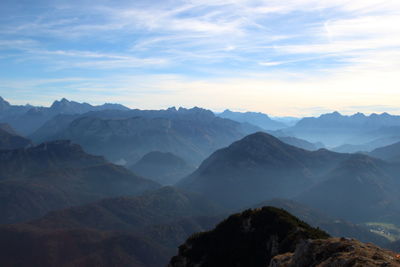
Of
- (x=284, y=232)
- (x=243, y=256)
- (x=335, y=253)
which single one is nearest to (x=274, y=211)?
(x=284, y=232)

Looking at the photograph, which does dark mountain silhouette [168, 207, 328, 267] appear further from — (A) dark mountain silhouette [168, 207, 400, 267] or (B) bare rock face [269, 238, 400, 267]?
(B) bare rock face [269, 238, 400, 267]

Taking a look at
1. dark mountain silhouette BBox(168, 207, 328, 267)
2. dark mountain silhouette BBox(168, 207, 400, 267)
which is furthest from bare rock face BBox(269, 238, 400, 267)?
dark mountain silhouette BBox(168, 207, 328, 267)

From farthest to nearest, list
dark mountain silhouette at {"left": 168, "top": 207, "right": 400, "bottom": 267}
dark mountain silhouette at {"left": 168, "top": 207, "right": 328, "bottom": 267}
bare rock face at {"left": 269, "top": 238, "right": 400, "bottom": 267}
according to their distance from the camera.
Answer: dark mountain silhouette at {"left": 168, "top": 207, "right": 328, "bottom": 267} < dark mountain silhouette at {"left": 168, "top": 207, "right": 400, "bottom": 267} < bare rock face at {"left": 269, "top": 238, "right": 400, "bottom": 267}

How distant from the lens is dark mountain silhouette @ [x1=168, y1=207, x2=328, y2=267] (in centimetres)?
6438

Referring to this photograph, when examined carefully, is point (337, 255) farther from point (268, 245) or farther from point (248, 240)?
point (248, 240)

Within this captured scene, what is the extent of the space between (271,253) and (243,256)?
5.81 m

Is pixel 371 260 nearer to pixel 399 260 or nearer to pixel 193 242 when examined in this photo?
pixel 399 260

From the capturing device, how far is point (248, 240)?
71312mm

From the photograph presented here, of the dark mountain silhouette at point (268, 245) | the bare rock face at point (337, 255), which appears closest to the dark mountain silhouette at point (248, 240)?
the dark mountain silhouette at point (268, 245)

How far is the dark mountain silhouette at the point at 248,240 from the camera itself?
64.4m

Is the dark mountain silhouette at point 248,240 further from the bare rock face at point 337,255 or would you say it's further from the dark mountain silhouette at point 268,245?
the bare rock face at point 337,255

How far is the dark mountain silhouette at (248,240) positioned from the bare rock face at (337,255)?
13.2 m

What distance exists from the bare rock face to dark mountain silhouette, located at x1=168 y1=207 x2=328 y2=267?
1320 cm

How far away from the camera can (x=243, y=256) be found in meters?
67.9
